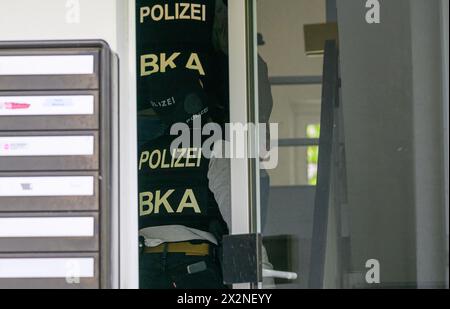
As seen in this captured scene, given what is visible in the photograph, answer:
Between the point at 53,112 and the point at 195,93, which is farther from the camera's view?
the point at 195,93

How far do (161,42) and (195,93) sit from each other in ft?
0.75

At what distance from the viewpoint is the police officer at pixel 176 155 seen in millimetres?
3529

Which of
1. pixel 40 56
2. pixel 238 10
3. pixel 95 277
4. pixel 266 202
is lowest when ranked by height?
pixel 95 277

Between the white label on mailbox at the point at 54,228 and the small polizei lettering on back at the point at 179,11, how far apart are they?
1024 millimetres

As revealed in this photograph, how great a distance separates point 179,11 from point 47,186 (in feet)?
3.40

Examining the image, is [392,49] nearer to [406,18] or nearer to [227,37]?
[406,18]

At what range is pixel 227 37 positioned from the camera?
344 cm

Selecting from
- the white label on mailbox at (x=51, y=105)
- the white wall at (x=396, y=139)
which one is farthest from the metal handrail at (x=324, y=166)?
the white label on mailbox at (x=51, y=105)

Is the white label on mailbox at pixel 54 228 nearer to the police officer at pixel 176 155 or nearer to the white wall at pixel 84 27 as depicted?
the white wall at pixel 84 27

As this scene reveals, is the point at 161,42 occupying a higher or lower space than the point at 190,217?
higher

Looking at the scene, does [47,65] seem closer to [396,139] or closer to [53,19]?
[53,19]

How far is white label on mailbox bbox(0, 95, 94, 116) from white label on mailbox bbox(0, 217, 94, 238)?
0.32 m

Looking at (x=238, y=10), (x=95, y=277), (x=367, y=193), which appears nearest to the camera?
(x=95, y=277)

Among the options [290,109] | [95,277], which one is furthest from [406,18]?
[95,277]
